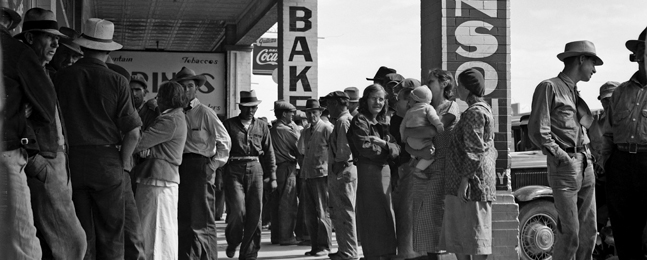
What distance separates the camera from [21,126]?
511cm

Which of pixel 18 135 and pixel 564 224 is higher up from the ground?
pixel 18 135

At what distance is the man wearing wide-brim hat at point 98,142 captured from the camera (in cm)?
662

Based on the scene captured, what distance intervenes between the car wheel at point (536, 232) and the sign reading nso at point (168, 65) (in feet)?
48.8

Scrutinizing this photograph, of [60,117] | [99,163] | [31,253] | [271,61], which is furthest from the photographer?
[271,61]

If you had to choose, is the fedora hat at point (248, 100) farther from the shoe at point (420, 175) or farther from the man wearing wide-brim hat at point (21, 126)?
the man wearing wide-brim hat at point (21, 126)

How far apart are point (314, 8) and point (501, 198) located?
10778mm

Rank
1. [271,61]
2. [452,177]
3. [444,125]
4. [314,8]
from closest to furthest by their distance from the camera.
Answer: [452,177] → [444,125] → [314,8] → [271,61]

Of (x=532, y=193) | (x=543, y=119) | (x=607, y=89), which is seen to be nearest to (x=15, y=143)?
(x=543, y=119)

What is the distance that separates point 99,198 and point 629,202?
3.94 meters

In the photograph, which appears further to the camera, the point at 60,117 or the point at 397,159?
the point at 397,159

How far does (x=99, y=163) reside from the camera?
664 cm

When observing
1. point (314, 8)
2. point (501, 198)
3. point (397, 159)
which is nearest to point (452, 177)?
point (397, 159)

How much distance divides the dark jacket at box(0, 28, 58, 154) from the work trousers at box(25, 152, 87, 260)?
0.40 metres

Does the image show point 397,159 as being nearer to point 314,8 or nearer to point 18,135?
point 18,135
